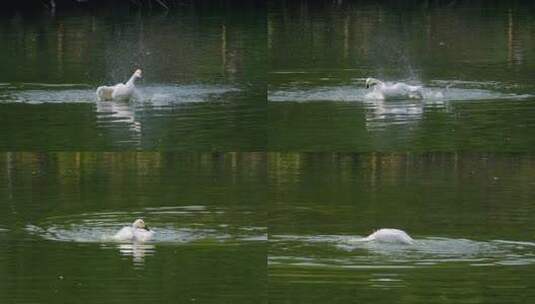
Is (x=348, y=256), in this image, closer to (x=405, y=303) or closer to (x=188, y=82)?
(x=405, y=303)

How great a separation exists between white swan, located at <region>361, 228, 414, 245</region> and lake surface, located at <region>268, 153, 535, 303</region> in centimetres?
5

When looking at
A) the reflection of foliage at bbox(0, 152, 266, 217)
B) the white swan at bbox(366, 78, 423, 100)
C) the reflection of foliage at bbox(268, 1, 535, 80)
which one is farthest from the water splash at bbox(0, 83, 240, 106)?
the reflection of foliage at bbox(268, 1, 535, 80)

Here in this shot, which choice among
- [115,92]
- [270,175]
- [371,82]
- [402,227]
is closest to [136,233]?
[402,227]

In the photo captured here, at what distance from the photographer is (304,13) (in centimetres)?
3078

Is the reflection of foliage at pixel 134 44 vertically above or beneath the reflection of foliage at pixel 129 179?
above

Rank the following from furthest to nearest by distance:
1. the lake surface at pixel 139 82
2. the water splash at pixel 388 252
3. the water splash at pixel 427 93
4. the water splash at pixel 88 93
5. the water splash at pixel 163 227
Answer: the water splash at pixel 88 93 → the water splash at pixel 427 93 → the lake surface at pixel 139 82 → the water splash at pixel 163 227 → the water splash at pixel 388 252

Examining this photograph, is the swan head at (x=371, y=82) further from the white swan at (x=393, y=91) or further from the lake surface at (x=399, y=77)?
the lake surface at (x=399, y=77)

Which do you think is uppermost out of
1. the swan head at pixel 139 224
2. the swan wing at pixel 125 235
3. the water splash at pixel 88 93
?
the water splash at pixel 88 93

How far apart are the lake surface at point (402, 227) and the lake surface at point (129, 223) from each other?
1.02ft

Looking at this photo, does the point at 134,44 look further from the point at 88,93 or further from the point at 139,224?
the point at 139,224

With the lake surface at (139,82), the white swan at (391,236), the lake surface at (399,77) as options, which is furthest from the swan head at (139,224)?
the lake surface at (399,77)

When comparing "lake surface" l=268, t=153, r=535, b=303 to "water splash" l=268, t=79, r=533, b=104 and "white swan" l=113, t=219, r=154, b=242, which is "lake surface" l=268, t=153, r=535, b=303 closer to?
"water splash" l=268, t=79, r=533, b=104

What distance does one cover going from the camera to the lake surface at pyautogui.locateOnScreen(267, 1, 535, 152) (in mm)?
16031

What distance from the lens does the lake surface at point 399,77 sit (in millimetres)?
16031
